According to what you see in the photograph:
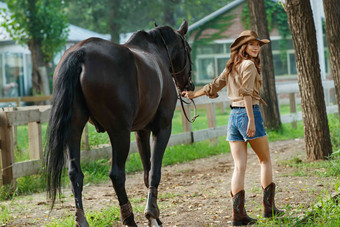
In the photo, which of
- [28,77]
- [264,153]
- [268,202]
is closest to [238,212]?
[268,202]

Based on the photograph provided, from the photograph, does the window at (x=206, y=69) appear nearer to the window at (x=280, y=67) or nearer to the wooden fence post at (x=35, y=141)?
the window at (x=280, y=67)

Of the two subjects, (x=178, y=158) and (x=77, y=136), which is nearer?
(x=77, y=136)

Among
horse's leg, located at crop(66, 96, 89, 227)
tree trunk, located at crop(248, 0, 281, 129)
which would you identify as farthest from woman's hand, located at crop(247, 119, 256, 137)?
tree trunk, located at crop(248, 0, 281, 129)

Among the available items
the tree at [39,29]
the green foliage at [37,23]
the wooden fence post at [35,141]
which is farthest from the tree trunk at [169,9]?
the wooden fence post at [35,141]

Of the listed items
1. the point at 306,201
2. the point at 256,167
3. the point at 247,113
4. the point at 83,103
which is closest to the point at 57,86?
the point at 83,103

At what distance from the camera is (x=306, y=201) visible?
595cm

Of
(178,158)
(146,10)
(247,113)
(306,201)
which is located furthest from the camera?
(146,10)

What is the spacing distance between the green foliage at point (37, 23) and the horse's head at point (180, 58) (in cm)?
1927

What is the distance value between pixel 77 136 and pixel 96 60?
697 millimetres

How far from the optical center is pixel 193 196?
22.7 feet

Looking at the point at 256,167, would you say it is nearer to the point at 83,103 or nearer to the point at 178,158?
the point at 178,158

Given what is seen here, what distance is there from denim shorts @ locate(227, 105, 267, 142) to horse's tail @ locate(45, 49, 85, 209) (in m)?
1.61

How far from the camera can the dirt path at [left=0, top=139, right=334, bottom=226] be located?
5.78m

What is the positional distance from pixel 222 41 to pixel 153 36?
23.1 m
